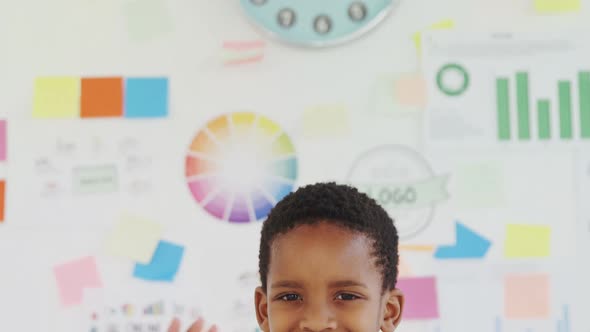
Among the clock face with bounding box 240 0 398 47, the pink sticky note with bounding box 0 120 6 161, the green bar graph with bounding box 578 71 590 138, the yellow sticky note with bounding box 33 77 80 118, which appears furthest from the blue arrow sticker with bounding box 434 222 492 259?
the pink sticky note with bounding box 0 120 6 161

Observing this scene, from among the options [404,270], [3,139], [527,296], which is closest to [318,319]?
[404,270]

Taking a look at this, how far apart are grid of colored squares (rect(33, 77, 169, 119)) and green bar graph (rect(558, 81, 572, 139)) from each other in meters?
0.80

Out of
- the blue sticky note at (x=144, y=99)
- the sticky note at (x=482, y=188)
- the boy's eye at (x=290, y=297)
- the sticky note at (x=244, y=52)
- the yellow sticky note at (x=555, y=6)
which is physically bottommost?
the boy's eye at (x=290, y=297)

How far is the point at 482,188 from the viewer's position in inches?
65.1

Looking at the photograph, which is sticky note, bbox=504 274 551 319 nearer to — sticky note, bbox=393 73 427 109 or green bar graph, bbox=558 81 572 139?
green bar graph, bbox=558 81 572 139

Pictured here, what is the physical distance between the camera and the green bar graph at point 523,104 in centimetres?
166

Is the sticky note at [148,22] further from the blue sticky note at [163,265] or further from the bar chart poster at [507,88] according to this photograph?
the bar chart poster at [507,88]

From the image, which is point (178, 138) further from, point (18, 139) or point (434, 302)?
point (434, 302)

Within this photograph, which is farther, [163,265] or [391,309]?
[163,265]

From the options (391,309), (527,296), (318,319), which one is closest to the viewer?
(318,319)

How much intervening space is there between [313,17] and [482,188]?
0.49 m

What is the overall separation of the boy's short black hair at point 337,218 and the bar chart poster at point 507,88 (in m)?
0.55

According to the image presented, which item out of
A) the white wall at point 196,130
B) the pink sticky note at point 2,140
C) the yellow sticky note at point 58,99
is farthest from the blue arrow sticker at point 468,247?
the pink sticky note at point 2,140

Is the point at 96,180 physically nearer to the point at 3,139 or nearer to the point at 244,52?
the point at 3,139
